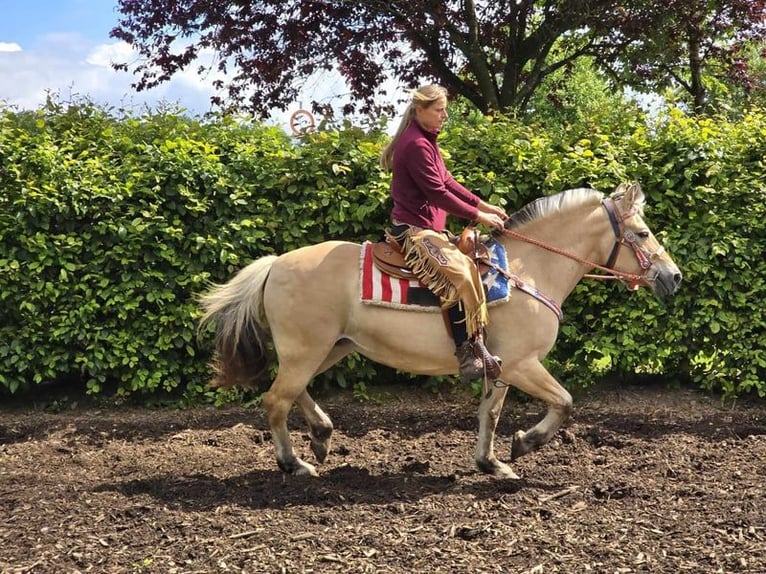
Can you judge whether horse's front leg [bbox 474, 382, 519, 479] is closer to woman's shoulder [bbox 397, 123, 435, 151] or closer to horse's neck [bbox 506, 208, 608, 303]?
horse's neck [bbox 506, 208, 608, 303]

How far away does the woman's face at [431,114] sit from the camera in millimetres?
4473

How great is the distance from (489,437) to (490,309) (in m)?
0.88

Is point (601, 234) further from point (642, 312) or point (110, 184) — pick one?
point (110, 184)

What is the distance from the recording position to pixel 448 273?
455 centimetres

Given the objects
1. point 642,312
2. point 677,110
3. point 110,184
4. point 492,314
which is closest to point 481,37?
point 677,110

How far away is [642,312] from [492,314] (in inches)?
95.4

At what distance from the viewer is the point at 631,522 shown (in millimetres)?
3939

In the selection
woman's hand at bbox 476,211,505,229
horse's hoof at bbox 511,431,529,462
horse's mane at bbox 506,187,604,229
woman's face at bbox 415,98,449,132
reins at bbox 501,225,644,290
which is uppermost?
woman's face at bbox 415,98,449,132

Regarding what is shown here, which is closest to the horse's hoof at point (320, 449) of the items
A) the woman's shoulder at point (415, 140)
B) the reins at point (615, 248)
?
the reins at point (615, 248)

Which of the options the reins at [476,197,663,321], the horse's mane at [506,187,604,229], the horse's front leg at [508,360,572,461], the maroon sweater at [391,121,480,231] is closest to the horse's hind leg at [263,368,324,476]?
the maroon sweater at [391,121,480,231]

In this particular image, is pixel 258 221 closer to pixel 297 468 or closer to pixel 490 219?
pixel 297 468

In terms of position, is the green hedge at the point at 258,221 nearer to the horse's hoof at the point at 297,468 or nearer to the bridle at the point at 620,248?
the bridle at the point at 620,248

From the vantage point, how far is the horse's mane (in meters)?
4.99

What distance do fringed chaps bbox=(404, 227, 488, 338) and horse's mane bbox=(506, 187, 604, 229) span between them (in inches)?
22.5
